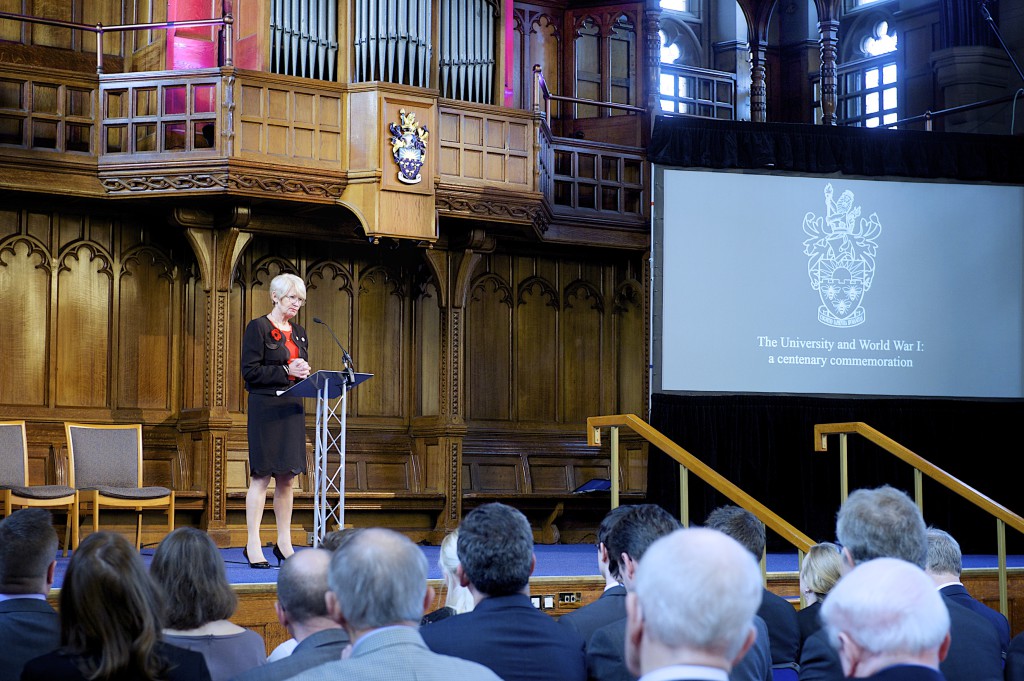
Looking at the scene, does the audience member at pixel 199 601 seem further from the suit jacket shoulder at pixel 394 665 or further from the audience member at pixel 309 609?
the suit jacket shoulder at pixel 394 665

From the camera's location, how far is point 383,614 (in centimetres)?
258

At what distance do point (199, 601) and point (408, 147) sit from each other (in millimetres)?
6555

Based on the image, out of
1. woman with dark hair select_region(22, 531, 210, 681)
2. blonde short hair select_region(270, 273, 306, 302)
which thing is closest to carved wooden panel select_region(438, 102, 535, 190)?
blonde short hair select_region(270, 273, 306, 302)

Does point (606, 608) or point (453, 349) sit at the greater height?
point (453, 349)

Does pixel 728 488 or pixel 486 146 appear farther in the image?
pixel 486 146

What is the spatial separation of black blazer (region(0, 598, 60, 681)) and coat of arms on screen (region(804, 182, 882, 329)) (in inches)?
307

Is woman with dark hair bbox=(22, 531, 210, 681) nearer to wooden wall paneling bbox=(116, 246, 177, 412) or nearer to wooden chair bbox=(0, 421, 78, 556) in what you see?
wooden chair bbox=(0, 421, 78, 556)

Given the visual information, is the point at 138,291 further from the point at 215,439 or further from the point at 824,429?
the point at 824,429

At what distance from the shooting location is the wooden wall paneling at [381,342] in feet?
35.2

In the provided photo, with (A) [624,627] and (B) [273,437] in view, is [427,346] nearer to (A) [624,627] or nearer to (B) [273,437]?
(B) [273,437]

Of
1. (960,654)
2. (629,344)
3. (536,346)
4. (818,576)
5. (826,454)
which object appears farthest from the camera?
(629,344)

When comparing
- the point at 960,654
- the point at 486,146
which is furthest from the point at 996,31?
the point at 960,654

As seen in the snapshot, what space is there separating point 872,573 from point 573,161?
879cm

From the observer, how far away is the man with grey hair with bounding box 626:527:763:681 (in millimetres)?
1969
